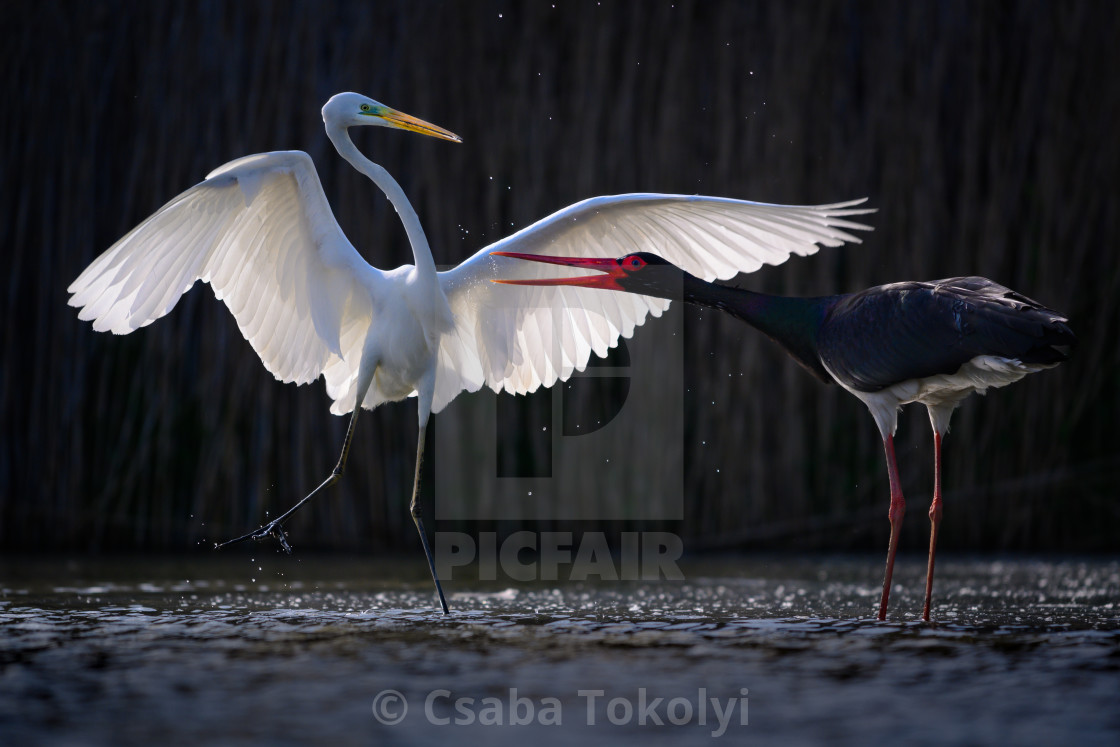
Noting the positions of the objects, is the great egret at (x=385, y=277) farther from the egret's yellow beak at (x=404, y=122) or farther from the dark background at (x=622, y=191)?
the dark background at (x=622, y=191)

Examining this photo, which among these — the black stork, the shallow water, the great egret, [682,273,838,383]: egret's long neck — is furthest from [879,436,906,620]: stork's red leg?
the great egret

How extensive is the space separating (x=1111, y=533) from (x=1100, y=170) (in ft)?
7.47

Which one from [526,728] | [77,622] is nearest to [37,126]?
[77,622]

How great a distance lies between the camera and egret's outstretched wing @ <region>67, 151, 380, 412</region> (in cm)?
505

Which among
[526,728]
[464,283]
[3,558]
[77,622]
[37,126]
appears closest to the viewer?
[526,728]

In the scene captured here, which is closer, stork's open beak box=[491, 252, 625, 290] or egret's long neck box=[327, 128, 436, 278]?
egret's long neck box=[327, 128, 436, 278]

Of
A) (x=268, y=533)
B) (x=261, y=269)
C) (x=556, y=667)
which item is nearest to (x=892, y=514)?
(x=556, y=667)

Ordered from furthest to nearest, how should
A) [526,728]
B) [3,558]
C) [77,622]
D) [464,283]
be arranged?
1. [3,558]
2. [464,283]
3. [77,622]
4. [526,728]

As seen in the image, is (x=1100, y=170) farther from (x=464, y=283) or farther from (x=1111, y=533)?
(x=464, y=283)

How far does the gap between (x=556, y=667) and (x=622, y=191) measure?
4.58m

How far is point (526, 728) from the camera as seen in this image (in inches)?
119

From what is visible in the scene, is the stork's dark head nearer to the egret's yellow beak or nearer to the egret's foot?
the egret's yellow beak

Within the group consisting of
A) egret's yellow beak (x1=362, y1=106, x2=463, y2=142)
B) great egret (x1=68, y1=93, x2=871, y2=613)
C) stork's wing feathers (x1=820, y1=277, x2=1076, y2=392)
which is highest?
egret's yellow beak (x1=362, y1=106, x2=463, y2=142)

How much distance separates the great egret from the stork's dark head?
23cm
